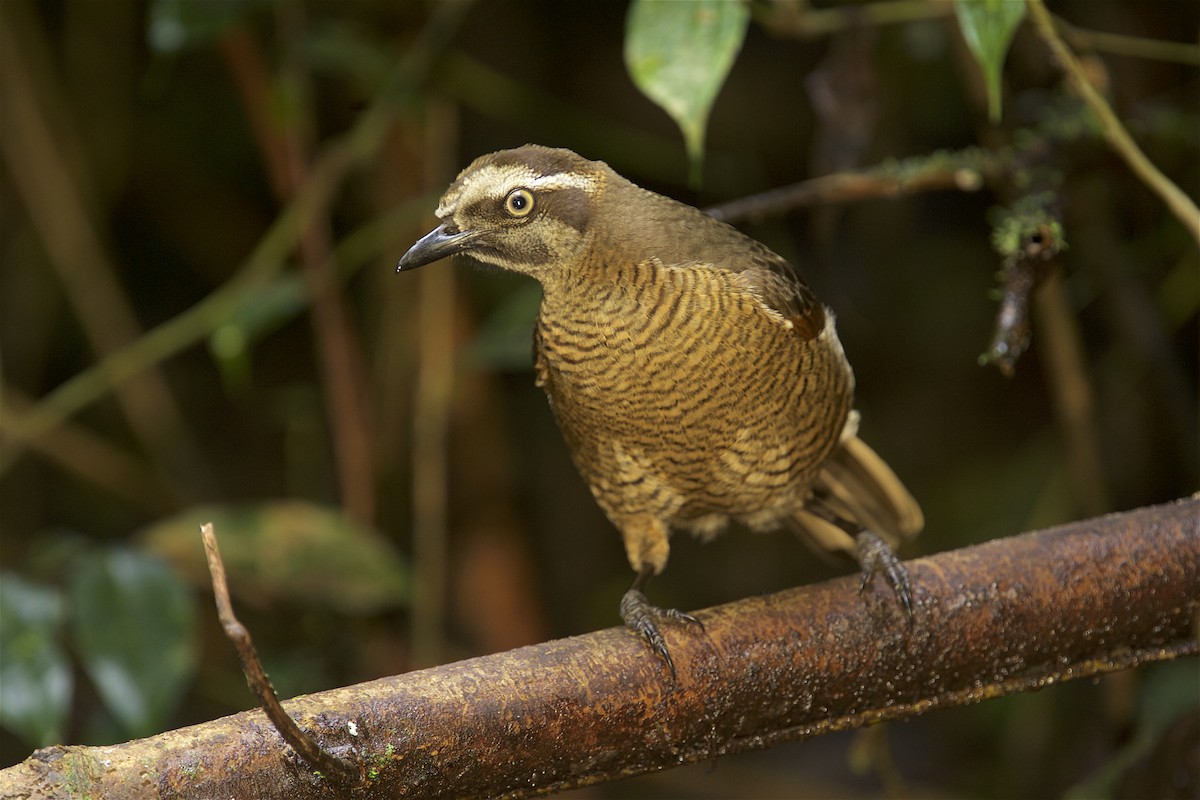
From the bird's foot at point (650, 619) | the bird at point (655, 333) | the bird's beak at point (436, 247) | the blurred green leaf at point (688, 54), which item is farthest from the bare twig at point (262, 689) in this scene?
the blurred green leaf at point (688, 54)

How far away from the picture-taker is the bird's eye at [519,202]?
7.08 ft

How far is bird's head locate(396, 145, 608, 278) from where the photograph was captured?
2.16 m

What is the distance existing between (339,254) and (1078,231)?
2079 mm

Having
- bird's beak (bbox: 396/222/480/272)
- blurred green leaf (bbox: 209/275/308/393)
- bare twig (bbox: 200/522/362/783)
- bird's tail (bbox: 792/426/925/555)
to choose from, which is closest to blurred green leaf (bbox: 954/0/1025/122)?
bird's beak (bbox: 396/222/480/272)

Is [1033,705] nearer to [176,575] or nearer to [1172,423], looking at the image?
[1172,423]

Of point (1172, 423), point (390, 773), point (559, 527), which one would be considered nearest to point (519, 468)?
point (559, 527)

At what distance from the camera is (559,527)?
5.18m

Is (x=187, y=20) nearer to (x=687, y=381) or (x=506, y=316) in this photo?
(x=506, y=316)

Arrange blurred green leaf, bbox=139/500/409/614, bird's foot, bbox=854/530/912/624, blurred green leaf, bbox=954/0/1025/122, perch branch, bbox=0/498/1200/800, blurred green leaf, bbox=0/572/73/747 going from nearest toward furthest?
perch branch, bbox=0/498/1200/800 < blurred green leaf, bbox=954/0/1025/122 < bird's foot, bbox=854/530/912/624 < blurred green leaf, bbox=0/572/73/747 < blurred green leaf, bbox=139/500/409/614

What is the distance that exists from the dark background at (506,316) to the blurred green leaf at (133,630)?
123 mm

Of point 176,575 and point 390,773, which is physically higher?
point 176,575

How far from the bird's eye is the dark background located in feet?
2.81

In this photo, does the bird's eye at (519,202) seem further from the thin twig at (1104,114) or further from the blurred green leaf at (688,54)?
the thin twig at (1104,114)

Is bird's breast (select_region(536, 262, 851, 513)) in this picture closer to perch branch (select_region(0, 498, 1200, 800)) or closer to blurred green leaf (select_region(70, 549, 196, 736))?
perch branch (select_region(0, 498, 1200, 800))
